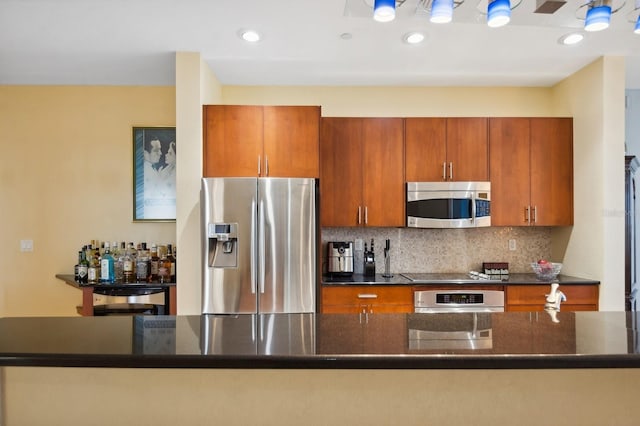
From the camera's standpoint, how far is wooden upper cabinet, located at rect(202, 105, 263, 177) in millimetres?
3209

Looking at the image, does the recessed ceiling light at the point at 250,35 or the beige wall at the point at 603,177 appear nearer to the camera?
the recessed ceiling light at the point at 250,35

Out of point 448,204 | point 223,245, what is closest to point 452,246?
point 448,204

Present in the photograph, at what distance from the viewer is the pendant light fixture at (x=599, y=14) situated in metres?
1.33

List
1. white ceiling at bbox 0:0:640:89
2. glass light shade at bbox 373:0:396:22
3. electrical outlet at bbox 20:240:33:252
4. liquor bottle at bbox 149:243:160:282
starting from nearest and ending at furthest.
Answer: glass light shade at bbox 373:0:396:22, white ceiling at bbox 0:0:640:89, liquor bottle at bbox 149:243:160:282, electrical outlet at bbox 20:240:33:252

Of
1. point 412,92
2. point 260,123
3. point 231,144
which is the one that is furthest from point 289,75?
point 412,92

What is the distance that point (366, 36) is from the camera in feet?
9.31

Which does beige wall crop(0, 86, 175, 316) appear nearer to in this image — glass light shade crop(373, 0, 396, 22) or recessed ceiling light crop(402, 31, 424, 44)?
recessed ceiling light crop(402, 31, 424, 44)

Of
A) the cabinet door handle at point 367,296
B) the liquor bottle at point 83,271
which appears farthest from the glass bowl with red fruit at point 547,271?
the liquor bottle at point 83,271

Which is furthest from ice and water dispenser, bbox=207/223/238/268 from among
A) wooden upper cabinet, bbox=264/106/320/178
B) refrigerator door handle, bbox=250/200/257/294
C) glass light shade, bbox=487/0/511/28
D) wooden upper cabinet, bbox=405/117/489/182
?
glass light shade, bbox=487/0/511/28

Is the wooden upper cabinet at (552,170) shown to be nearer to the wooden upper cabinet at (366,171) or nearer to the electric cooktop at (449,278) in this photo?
the electric cooktop at (449,278)

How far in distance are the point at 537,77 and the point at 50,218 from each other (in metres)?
4.79

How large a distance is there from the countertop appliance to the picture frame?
244 cm

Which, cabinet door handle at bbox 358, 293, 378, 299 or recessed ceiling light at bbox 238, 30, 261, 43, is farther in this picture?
cabinet door handle at bbox 358, 293, 378, 299

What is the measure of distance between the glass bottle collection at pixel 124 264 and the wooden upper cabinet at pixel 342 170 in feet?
5.08
